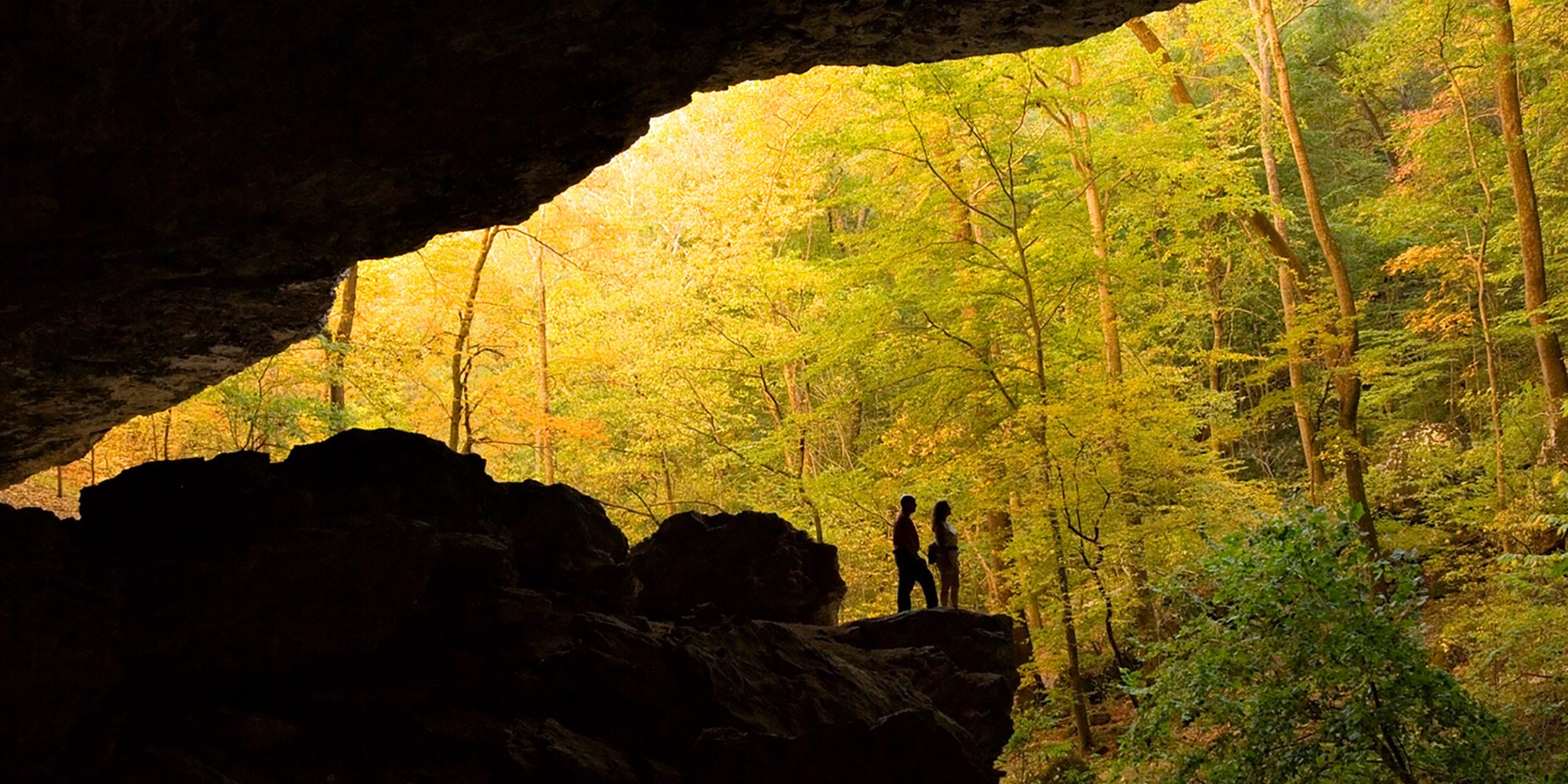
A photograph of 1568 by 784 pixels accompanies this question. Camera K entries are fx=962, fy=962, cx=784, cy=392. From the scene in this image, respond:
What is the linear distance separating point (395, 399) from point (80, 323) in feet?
30.7

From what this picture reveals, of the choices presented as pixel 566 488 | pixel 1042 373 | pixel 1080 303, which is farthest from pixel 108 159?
pixel 1080 303

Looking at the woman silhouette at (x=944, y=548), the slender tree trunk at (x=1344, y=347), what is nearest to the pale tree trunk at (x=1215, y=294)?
the slender tree trunk at (x=1344, y=347)

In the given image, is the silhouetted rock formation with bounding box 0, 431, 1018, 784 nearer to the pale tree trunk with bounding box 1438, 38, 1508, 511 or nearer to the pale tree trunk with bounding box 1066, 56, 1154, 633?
the pale tree trunk with bounding box 1066, 56, 1154, 633

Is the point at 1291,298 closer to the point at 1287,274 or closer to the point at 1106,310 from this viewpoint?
the point at 1287,274

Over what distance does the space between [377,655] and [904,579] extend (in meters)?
5.22

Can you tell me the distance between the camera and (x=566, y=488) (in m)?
7.85

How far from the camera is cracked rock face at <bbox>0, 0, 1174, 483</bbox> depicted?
16.4 ft

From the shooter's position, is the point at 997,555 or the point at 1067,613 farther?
the point at 997,555

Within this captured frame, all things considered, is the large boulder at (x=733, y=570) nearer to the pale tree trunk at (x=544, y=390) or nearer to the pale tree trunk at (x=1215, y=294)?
the pale tree trunk at (x=544, y=390)

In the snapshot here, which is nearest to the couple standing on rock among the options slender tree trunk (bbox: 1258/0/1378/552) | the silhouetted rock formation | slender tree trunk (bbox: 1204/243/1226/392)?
the silhouetted rock formation

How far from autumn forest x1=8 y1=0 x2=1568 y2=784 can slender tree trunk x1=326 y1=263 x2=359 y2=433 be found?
12 cm

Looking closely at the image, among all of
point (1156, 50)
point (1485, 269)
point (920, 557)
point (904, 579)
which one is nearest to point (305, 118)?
point (920, 557)

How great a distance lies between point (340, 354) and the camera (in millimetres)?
14992

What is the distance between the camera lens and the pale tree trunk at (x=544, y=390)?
1936cm
